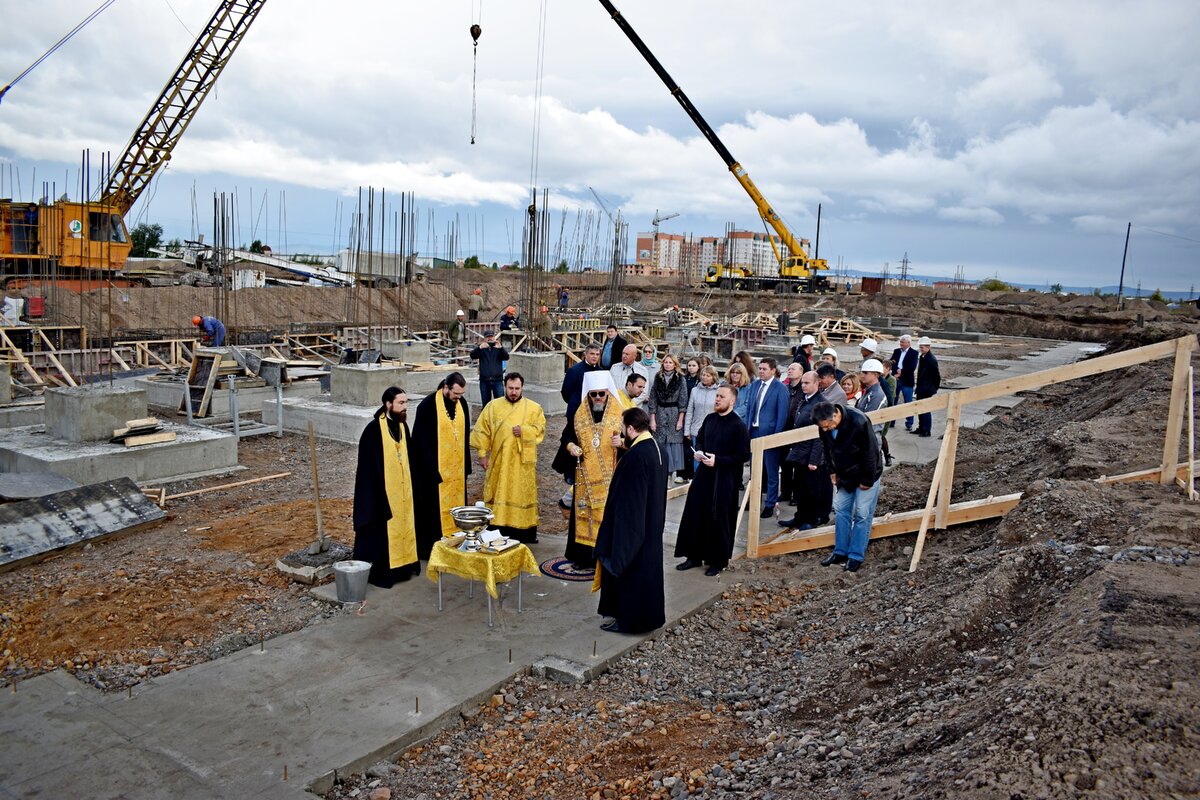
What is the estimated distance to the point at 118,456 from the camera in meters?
9.02

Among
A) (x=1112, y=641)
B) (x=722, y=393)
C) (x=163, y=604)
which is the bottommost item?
(x=163, y=604)

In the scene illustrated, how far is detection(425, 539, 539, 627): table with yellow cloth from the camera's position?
5.48 m

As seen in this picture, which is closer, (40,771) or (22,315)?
(40,771)

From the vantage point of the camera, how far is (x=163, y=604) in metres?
6.03

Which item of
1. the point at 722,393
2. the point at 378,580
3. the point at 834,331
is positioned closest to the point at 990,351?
the point at 834,331

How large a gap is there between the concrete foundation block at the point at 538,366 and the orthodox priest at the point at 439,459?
8084 millimetres

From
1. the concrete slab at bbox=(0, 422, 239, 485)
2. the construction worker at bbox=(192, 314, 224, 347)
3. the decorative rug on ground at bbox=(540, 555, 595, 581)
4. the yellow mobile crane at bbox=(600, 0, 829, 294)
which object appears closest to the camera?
the decorative rug on ground at bbox=(540, 555, 595, 581)

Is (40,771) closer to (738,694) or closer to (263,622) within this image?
(263,622)

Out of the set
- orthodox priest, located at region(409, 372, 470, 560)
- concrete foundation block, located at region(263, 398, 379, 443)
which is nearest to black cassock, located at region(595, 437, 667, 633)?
orthodox priest, located at region(409, 372, 470, 560)

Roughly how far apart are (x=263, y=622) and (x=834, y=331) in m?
28.3

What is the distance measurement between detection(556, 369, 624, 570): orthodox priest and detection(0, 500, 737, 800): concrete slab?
0.72 meters

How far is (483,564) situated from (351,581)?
1.09 meters

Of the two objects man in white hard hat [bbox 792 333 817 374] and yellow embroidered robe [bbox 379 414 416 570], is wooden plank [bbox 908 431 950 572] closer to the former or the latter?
man in white hard hat [bbox 792 333 817 374]

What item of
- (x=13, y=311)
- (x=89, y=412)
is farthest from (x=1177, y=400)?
(x=13, y=311)
